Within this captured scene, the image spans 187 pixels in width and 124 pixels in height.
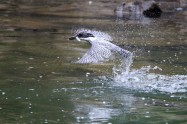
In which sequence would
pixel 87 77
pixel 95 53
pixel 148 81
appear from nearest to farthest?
pixel 95 53 → pixel 148 81 → pixel 87 77

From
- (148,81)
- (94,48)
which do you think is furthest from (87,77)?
(94,48)

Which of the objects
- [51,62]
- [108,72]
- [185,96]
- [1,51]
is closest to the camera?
[185,96]

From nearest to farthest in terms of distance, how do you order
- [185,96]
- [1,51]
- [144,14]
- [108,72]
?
[185,96] → [108,72] → [1,51] → [144,14]

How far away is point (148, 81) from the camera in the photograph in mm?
9672

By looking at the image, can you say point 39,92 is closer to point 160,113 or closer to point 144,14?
point 160,113

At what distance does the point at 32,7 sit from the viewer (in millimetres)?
22156

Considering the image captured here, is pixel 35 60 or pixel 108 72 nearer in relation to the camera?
pixel 108 72

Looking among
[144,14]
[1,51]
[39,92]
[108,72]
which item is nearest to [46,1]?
[144,14]

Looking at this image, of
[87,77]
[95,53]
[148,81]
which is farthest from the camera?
[87,77]

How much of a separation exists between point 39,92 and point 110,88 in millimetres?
1226

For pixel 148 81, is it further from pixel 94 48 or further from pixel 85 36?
pixel 85 36

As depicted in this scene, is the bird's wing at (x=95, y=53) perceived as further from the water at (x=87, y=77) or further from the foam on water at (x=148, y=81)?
the foam on water at (x=148, y=81)

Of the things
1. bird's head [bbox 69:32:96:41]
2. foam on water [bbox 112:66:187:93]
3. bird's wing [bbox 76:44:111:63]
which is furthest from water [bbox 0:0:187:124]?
bird's head [bbox 69:32:96:41]

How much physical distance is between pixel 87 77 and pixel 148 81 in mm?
1099
